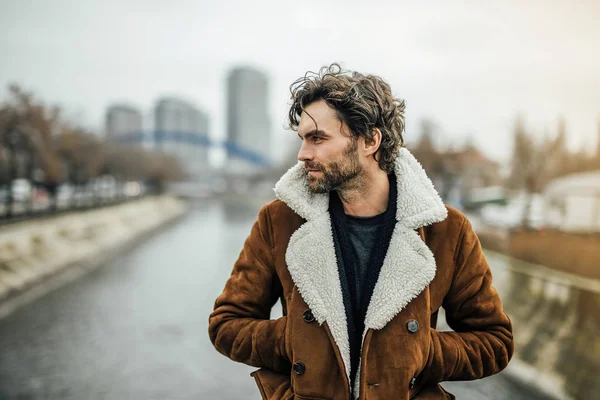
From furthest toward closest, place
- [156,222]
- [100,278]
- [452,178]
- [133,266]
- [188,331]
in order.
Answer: [156,222] < [452,178] < [133,266] < [100,278] < [188,331]

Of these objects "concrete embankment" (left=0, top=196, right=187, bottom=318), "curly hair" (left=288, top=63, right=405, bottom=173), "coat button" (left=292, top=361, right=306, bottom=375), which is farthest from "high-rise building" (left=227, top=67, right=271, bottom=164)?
"coat button" (left=292, top=361, right=306, bottom=375)

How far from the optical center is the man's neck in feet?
5.01

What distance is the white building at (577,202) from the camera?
532 inches

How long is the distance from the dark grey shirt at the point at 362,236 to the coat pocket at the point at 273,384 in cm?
38

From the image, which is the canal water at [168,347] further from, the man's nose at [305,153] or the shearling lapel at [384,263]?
the man's nose at [305,153]

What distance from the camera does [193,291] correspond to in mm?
14742

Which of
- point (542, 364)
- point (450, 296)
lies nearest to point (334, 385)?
point (450, 296)

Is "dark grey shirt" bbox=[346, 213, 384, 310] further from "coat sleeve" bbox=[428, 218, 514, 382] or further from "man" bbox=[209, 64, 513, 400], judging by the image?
"coat sleeve" bbox=[428, 218, 514, 382]

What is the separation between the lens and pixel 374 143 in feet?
4.98

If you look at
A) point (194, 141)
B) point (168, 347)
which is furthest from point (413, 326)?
point (194, 141)

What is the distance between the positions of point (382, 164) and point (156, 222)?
117 ft

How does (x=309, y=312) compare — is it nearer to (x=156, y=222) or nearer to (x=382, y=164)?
(x=382, y=164)

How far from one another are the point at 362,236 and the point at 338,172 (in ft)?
0.73

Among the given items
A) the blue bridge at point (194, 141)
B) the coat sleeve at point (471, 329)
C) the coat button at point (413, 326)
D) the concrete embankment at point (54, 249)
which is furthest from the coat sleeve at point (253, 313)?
the blue bridge at point (194, 141)
